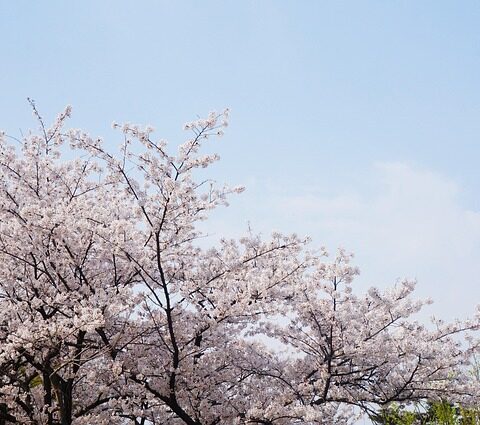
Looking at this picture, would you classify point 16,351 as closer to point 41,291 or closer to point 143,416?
point 41,291

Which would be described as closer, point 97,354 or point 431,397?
point 97,354

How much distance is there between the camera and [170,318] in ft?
26.2

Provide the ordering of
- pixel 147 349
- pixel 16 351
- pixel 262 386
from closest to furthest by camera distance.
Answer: pixel 16 351
pixel 147 349
pixel 262 386

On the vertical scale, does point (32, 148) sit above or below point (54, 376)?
above

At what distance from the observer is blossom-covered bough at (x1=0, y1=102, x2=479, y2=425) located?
8.17 meters

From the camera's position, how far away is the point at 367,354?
9500 mm

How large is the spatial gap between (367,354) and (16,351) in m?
5.28

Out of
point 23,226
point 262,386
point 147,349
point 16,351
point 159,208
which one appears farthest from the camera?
point 262,386

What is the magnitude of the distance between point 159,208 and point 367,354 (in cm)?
412

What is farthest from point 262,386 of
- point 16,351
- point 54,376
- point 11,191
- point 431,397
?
point 11,191

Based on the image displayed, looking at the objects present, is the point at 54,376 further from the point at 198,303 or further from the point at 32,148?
the point at 32,148

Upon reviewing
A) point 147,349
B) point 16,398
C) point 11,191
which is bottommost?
point 16,398

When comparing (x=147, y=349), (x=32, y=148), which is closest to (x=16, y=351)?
(x=147, y=349)

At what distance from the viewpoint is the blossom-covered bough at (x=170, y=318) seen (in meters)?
8.17
